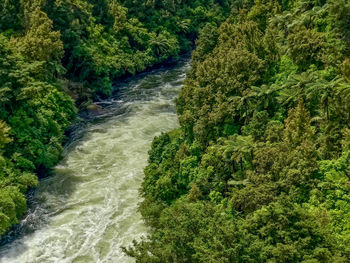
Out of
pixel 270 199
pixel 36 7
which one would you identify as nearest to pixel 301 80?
pixel 270 199

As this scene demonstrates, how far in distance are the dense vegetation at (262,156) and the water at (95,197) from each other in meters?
2.41

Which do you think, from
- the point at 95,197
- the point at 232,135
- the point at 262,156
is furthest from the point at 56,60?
the point at 262,156

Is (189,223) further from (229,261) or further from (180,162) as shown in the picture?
(180,162)

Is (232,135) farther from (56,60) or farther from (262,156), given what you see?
(56,60)

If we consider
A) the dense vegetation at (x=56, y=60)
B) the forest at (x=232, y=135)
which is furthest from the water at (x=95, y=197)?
the dense vegetation at (x=56, y=60)

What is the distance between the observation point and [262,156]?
882 inches

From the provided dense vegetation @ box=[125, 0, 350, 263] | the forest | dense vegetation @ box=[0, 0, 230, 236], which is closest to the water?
the forest

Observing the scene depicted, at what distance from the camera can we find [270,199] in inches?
806

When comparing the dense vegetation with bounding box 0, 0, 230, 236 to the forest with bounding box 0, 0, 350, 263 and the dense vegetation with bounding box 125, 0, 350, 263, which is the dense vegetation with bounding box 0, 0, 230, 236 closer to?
the forest with bounding box 0, 0, 350, 263

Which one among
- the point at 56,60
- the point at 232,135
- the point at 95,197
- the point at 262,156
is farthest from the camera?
the point at 56,60

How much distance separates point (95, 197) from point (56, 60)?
18.6 meters

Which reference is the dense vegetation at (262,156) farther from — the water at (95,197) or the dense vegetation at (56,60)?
the dense vegetation at (56,60)

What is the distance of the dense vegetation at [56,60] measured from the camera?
31094 millimetres

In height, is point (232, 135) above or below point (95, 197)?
above
